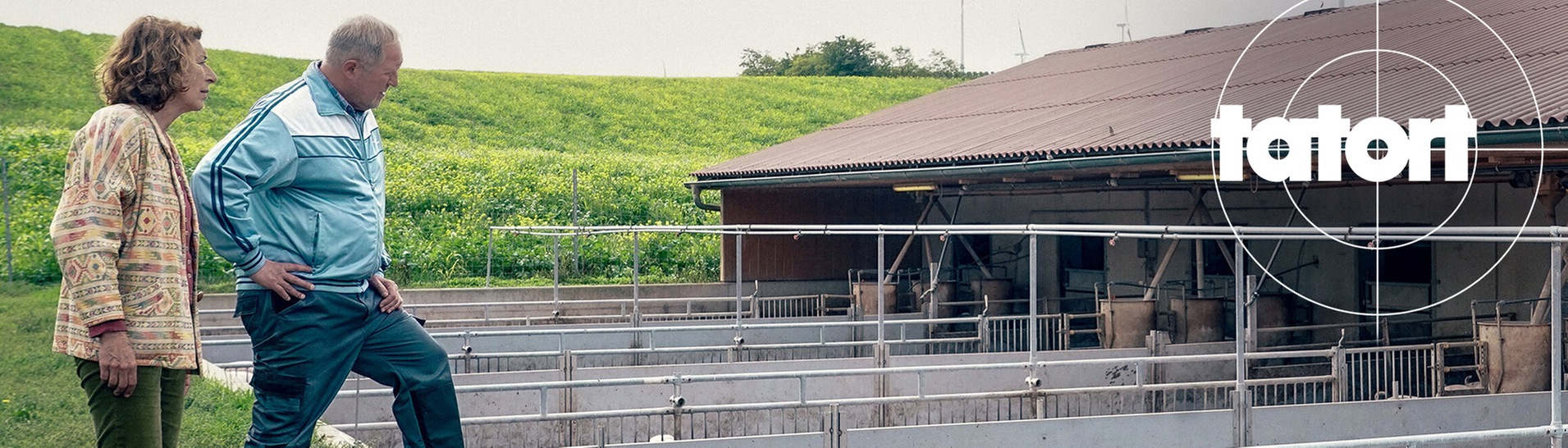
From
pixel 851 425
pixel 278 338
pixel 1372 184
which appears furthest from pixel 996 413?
pixel 278 338

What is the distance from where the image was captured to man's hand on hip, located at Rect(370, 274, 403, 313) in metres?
4.16

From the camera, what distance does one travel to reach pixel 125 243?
12.5 feet

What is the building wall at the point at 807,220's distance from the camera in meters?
21.0

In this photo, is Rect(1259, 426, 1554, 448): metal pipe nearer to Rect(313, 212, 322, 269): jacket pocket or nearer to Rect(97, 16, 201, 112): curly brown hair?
Rect(313, 212, 322, 269): jacket pocket

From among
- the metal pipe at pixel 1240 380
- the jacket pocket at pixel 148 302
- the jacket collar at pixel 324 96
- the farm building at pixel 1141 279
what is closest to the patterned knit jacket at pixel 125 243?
the jacket pocket at pixel 148 302

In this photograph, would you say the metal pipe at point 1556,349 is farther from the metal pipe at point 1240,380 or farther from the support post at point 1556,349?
the metal pipe at point 1240,380

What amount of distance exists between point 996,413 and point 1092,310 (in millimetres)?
8011

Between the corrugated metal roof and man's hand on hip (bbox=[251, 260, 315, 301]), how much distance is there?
8.48m

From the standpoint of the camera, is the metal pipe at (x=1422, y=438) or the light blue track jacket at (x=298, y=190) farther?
the metal pipe at (x=1422, y=438)

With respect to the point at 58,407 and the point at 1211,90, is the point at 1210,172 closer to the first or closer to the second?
the point at 1211,90

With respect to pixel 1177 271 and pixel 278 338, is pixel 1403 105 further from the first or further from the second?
pixel 278 338

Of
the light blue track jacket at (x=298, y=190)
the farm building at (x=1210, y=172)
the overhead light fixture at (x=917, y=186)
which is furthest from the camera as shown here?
the overhead light fixture at (x=917, y=186)

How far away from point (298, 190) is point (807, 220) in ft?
56.1

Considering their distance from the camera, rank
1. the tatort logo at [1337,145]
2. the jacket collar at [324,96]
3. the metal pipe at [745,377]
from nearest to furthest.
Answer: the jacket collar at [324,96] < the metal pipe at [745,377] < the tatort logo at [1337,145]
